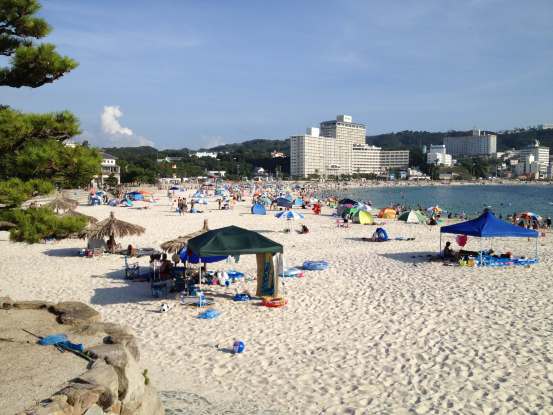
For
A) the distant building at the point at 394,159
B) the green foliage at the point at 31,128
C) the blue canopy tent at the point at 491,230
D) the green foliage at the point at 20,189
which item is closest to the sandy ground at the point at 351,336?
the blue canopy tent at the point at 491,230

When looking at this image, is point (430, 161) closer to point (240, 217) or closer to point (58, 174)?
point (240, 217)

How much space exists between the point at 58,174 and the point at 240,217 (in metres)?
22.7

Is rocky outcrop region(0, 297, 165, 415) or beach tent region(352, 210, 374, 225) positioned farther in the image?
beach tent region(352, 210, 374, 225)

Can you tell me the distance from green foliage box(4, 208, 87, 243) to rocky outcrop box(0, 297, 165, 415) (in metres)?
1.46

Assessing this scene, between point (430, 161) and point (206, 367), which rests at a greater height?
point (430, 161)

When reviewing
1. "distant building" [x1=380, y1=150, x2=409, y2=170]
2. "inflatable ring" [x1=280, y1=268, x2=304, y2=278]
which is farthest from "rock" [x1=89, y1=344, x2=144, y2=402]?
"distant building" [x1=380, y1=150, x2=409, y2=170]

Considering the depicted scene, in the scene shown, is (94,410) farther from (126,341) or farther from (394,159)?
(394,159)

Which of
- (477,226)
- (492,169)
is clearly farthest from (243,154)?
(477,226)

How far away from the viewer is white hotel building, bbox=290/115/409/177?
15312cm

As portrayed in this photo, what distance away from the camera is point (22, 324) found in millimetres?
6840

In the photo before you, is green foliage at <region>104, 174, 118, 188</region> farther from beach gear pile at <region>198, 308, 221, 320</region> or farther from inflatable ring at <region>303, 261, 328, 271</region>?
beach gear pile at <region>198, 308, 221, 320</region>

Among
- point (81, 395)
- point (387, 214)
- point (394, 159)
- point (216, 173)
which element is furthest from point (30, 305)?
point (394, 159)

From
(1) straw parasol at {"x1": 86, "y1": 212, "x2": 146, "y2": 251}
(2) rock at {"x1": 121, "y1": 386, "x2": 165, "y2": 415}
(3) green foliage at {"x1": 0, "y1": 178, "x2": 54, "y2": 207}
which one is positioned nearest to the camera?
(2) rock at {"x1": 121, "y1": 386, "x2": 165, "y2": 415}

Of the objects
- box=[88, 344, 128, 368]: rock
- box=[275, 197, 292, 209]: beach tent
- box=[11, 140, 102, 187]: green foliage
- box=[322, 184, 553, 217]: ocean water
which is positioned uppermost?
box=[11, 140, 102, 187]: green foliage
